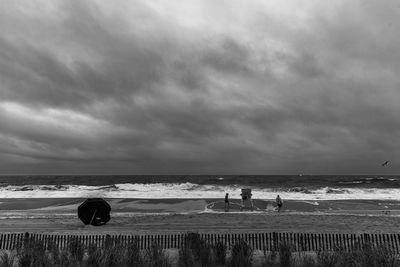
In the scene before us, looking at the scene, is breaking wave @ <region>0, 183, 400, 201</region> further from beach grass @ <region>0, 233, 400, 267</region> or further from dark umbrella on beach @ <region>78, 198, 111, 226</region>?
beach grass @ <region>0, 233, 400, 267</region>

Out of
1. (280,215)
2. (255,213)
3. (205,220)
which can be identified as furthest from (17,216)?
(280,215)

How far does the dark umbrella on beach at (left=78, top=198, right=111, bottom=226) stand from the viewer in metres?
19.2

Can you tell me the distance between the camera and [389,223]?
79.7 ft

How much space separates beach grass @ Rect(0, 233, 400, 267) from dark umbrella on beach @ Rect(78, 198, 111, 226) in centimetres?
694

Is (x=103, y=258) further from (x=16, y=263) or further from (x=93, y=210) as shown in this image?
(x=93, y=210)

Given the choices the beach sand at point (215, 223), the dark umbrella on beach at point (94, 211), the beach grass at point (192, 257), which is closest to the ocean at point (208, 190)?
the beach sand at point (215, 223)

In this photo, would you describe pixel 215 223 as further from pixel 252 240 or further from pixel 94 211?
pixel 252 240

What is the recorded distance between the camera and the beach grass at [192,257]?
398 inches

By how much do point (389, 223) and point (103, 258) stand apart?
23.0 meters

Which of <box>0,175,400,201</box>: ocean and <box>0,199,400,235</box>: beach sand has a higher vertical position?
<box>0,175,400,201</box>: ocean

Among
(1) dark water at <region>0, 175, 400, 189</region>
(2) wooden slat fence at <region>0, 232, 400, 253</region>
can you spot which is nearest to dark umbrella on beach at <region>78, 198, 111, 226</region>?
(2) wooden slat fence at <region>0, 232, 400, 253</region>

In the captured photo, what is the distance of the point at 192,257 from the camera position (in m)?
11.0

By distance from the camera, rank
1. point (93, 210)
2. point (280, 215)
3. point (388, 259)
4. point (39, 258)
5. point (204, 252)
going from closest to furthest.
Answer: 1. point (388, 259)
2. point (39, 258)
3. point (204, 252)
4. point (93, 210)
5. point (280, 215)

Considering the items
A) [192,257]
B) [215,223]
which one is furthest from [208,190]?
[192,257]
